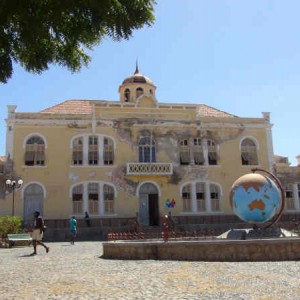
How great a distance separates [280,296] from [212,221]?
912 inches

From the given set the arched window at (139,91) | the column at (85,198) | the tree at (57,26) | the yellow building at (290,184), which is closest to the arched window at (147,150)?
the column at (85,198)

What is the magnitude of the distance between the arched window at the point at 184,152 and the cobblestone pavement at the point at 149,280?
1927 centimetres

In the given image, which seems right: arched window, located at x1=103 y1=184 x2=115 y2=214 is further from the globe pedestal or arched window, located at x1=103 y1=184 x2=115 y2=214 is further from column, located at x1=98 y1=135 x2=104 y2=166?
the globe pedestal

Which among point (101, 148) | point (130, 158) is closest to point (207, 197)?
point (130, 158)

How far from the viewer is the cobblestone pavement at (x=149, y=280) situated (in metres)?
7.80

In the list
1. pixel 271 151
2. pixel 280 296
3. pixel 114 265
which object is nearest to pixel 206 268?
pixel 114 265

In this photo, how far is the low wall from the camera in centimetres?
1259

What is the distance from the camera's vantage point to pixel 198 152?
106 ft

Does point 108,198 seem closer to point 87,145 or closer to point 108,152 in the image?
point 108,152

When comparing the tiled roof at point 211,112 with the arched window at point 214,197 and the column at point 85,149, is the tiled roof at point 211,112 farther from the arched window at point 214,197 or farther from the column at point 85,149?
the column at point 85,149

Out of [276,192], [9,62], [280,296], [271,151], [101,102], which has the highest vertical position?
[101,102]

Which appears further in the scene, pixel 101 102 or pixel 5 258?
pixel 101 102

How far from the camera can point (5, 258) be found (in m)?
14.9

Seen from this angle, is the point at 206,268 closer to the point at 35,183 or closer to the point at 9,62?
the point at 9,62
